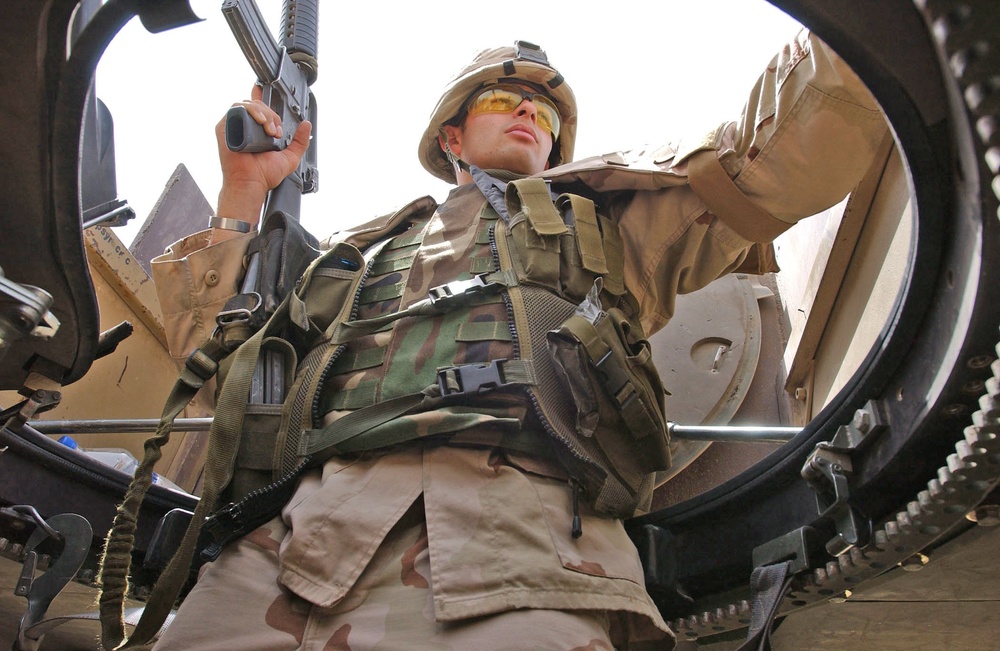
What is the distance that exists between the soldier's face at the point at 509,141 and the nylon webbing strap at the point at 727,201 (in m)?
0.67

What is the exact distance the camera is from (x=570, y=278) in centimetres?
218

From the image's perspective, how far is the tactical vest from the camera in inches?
74.5

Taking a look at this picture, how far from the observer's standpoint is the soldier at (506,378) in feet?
5.41

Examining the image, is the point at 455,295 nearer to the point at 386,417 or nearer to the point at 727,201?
the point at 386,417

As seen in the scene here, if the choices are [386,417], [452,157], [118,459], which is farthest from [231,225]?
[118,459]

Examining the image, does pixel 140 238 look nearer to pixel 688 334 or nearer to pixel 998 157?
pixel 688 334

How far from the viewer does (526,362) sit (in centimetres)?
193

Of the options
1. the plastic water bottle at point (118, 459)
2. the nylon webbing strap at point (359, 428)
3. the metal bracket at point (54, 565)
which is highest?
the nylon webbing strap at point (359, 428)

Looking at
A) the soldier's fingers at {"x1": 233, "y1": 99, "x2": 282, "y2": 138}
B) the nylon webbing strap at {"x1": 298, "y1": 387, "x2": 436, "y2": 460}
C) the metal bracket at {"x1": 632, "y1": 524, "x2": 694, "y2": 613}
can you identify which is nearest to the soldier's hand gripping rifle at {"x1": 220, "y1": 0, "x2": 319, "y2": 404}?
the soldier's fingers at {"x1": 233, "y1": 99, "x2": 282, "y2": 138}

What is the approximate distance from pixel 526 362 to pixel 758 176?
74 centimetres

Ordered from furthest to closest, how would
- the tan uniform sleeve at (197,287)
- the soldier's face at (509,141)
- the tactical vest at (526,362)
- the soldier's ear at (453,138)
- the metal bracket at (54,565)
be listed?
the soldier's ear at (453,138) → the soldier's face at (509,141) → the tan uniform sleeve at (197,287) → the metal bracket at (54,565) → the tactical vest at (526,362)

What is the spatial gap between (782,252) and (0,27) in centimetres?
319

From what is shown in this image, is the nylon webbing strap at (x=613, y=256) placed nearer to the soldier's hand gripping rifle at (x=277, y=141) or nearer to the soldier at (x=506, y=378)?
the soldier at (x=506, y=378)

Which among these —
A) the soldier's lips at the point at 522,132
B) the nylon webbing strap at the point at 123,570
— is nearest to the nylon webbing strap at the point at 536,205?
the soldier's lips at the point at 522,132
